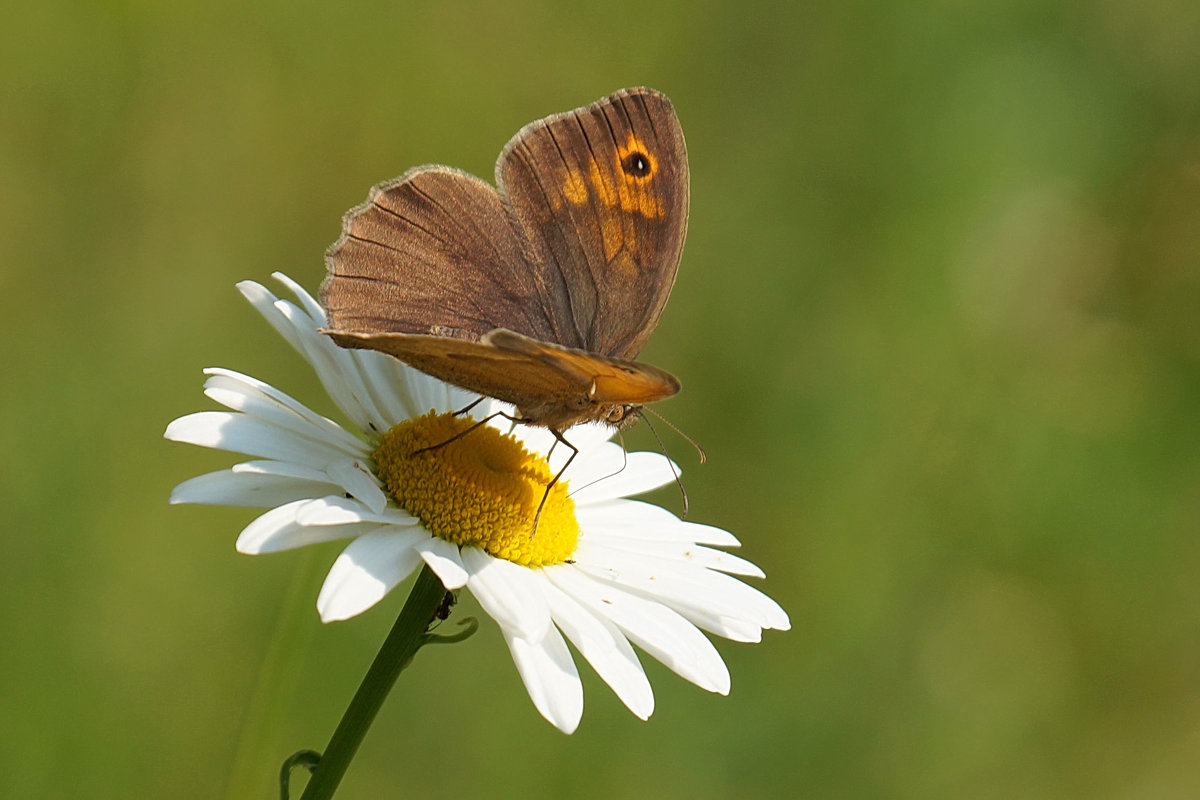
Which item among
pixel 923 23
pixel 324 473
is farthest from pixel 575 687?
pixel 923 23

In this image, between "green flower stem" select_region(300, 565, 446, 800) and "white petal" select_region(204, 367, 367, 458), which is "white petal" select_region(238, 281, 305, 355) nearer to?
"white petal" select_region(204, 367, 367, 458)

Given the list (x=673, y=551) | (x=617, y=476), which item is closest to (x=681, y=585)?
(x=673, y=551)

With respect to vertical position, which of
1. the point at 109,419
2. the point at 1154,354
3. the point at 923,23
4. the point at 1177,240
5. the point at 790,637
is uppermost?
the point at 923,23

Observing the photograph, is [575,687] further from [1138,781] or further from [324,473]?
[1138,781]

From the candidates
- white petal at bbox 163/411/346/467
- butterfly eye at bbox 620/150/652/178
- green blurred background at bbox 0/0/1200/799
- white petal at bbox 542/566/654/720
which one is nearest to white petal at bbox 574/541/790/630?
white petal at bbox 542/566/654/720

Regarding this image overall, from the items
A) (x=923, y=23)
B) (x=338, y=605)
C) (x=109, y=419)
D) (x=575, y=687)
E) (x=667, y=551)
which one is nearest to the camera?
(x=338, y=605)

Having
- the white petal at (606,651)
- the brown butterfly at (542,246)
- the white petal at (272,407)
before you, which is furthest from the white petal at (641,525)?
the white petal at (272,407)

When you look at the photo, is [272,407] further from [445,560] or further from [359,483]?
[445,560]
